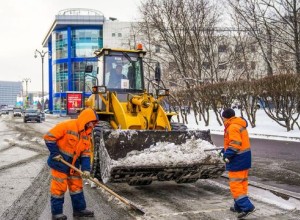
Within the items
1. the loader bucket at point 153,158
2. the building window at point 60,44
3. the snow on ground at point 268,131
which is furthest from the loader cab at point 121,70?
the building window at point 60,44

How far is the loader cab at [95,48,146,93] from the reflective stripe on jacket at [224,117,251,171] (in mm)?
4872

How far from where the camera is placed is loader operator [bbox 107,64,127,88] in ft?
35.2

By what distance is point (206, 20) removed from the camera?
35.3 m

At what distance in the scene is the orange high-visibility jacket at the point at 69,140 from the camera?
6121 millimetres

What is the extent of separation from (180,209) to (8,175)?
5.12 meters

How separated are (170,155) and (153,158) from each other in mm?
340

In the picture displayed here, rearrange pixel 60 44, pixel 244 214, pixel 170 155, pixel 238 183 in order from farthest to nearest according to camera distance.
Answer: pixel 60 44, pixel 170 155, pixel 238 183, pixel 244 214

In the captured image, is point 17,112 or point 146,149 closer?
point 146,149

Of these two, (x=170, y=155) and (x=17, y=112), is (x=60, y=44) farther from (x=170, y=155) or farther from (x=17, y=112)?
(x=170, y=155)

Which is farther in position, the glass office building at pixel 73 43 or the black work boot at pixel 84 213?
the glass office building at pixel 73 43

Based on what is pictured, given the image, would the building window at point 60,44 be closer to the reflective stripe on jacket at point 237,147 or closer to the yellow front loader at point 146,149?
the yellow front loader at point 146,149

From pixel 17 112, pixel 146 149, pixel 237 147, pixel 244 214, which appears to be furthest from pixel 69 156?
pixel 17 112

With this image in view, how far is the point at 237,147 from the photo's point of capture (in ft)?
20.1

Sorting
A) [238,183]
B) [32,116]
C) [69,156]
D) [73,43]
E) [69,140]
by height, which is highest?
[73,43]
